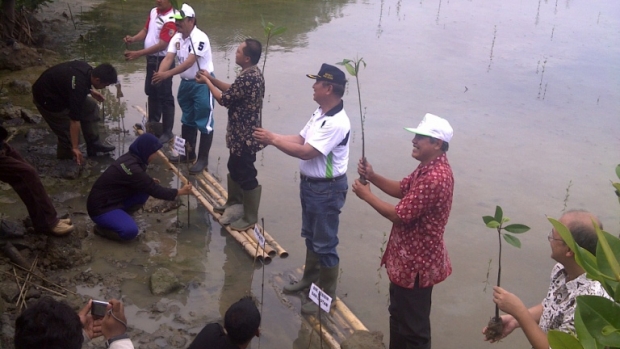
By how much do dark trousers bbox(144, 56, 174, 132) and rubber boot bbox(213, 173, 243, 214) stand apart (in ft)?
6.73

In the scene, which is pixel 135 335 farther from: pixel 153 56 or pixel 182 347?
pixel 153 56

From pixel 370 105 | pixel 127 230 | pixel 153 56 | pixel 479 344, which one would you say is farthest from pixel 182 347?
pixel 370 105

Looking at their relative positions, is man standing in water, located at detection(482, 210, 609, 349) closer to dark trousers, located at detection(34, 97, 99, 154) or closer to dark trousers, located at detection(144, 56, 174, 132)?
dark trousers, located at detection(34, 97, 99, 154)

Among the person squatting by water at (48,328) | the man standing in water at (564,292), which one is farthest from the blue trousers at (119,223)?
the man standing in water at (564,292)

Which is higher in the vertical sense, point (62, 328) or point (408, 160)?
point (62, 328)

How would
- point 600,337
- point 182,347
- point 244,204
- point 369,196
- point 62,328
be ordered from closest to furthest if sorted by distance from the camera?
point 600,337 → point 62,328 → point 369,196 → point 182,347 → point 244,204

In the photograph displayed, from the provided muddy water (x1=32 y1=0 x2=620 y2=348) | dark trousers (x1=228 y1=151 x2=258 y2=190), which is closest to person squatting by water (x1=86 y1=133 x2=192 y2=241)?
muddy water (x1=32 y1=0 x2=620 y2=348)

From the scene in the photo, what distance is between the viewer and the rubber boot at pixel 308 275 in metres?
5.05

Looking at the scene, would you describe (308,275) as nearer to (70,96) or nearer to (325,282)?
(325,282)

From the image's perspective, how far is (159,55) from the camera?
7.68 meters

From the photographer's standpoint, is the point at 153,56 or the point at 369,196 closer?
the point at 369,196

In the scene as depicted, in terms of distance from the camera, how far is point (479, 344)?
16.0 ft

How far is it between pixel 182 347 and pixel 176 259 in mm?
1227

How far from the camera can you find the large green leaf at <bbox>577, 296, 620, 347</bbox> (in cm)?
134
